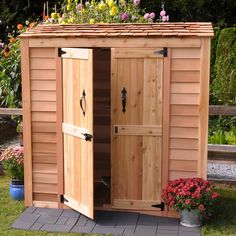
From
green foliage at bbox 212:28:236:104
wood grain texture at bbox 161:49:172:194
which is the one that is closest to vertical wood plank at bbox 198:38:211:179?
wood grain texture at bbox 161:49:172:194

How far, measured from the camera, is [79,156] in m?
6.25

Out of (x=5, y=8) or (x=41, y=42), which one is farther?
(x=5, y=8)

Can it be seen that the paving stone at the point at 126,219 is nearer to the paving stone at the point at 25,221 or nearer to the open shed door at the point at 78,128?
the open shed door at the point at 78,128

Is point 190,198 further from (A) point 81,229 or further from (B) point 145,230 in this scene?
(A) point 81,229

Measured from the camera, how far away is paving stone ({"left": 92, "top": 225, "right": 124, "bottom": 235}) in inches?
234

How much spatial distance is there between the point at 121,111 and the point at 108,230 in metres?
1.40

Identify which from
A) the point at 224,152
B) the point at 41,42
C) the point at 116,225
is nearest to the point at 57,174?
the point at 116,225

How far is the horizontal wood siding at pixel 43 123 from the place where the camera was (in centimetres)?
650

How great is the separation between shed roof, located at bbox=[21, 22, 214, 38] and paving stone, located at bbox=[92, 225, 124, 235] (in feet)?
7.31

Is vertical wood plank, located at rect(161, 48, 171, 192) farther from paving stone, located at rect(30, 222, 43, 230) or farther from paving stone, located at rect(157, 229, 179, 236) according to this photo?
paving stone, located at rect(30, 222, 43, 230)

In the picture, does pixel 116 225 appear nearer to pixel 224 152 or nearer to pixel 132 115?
pixel 132 115

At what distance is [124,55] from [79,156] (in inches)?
51.2

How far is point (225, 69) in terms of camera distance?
37.6 feet

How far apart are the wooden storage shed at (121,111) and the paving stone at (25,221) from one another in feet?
1.06
